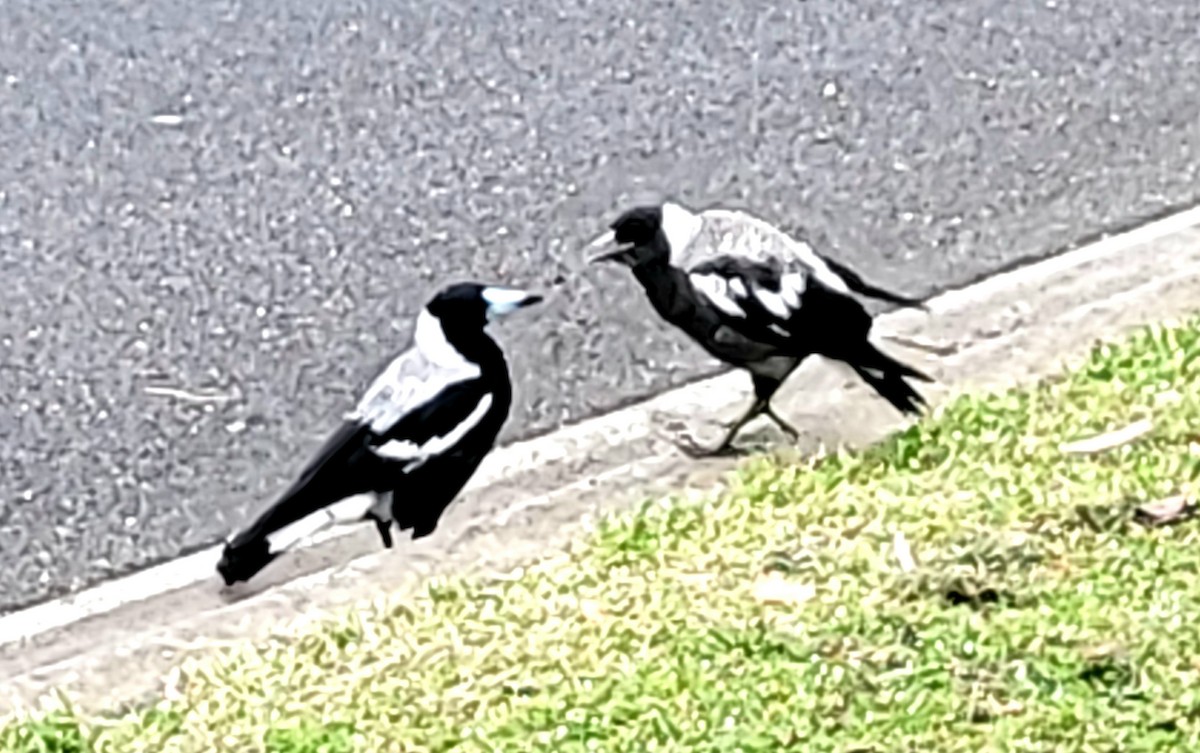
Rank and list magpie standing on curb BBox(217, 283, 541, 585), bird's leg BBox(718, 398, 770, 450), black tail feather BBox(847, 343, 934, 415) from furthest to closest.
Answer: bird's leg BBox(718, 398, 770, 450), black tail feather BBox(847, 343, 934, 415), magpie standing on curb BBox(217, 283, 541, 585)

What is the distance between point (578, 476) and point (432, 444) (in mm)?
831

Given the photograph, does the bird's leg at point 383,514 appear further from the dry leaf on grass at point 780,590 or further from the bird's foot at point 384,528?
the dry leaf on grass at point 780,590

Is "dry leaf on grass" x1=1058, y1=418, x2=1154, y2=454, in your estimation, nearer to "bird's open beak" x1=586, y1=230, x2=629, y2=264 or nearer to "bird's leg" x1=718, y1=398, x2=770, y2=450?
"bird's leg" x1=718, y1=398, x2=770, y2=450

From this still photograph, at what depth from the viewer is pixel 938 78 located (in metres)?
6.33

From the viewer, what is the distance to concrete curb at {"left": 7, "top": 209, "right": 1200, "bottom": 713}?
3.46 metres

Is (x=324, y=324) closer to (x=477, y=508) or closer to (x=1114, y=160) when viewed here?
(x=477, y=508)

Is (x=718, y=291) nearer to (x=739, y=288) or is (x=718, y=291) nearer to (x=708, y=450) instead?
(x=739, y=288)

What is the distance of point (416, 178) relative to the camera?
5.73 meters

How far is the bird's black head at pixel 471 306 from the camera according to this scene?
321 centimetres

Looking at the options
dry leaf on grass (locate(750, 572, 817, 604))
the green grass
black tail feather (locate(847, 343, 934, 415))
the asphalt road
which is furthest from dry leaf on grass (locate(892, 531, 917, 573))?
the asphalt road

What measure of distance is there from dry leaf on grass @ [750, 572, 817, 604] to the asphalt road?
0.92 metres

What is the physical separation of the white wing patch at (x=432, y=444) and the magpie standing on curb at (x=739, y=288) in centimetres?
50

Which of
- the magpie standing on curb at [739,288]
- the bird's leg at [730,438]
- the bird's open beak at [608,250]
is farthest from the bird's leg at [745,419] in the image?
the bird's open beak at [608,250]

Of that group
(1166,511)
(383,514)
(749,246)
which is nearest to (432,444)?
(383,514)
